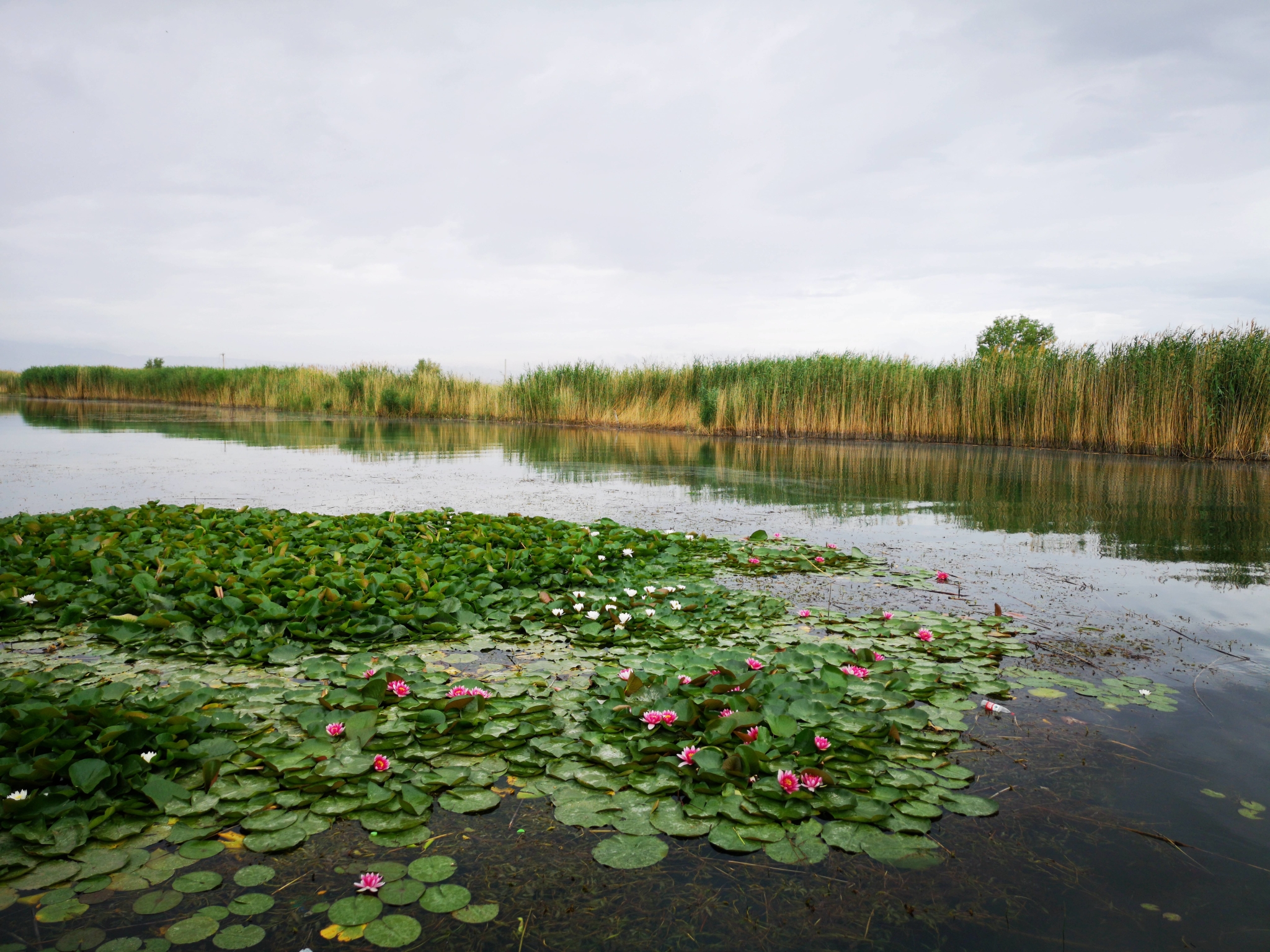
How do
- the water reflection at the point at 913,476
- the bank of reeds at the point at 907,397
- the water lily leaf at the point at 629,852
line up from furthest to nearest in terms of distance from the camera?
the bank of reeds at the point at 907,397, the water reflection at the point at 913,476, the water lily leaf at the point at 629,852

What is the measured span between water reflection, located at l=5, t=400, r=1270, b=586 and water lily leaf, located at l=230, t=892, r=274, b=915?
5.97 meters

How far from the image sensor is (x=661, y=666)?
10.3 feet

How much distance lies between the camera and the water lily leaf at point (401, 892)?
173 cm

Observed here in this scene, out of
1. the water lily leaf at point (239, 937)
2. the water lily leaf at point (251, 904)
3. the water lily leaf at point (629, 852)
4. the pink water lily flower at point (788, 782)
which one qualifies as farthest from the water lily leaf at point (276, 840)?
the pink water lily flower at point (788, 782)

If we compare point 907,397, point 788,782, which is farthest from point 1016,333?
point 788,782

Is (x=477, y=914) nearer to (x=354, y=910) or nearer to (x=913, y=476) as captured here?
(x=354, y=910)

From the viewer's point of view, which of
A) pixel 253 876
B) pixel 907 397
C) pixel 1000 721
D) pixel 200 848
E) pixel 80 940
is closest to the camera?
pixel 80 940

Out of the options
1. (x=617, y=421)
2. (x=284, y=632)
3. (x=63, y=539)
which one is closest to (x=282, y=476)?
(x=63, y=539)

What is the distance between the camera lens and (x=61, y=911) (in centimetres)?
169

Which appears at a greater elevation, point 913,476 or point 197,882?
point 913,476

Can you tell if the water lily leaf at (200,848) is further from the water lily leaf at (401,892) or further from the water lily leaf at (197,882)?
the water lily leaf at (401,892)

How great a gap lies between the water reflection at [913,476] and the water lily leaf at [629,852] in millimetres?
5041

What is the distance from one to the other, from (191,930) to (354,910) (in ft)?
1.19

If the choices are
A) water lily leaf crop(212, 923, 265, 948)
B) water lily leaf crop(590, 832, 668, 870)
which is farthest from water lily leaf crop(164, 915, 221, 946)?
water lily leaf crop(590, 832, 668, 870)
